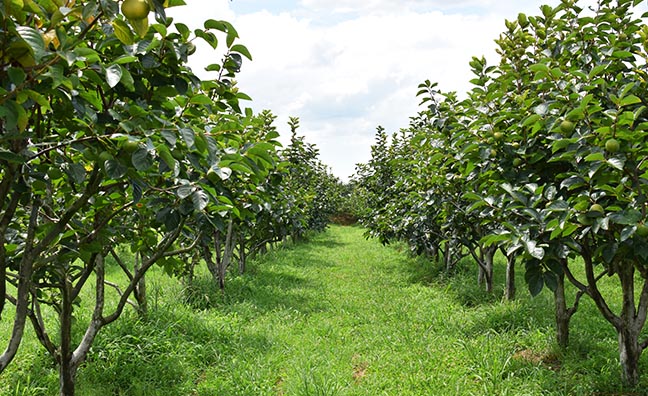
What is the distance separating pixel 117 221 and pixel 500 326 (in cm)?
414

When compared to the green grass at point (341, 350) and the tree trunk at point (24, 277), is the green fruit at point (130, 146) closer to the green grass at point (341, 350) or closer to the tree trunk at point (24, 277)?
the tree trunk at point (24, 277)

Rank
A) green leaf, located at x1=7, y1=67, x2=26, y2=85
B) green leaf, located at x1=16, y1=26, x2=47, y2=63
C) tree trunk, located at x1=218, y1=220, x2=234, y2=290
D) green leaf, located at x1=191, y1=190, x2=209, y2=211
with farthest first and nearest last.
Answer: tree trunk, located at x1=218, y1=220, x2=234, y2=290 < green leaf, located at x1=191, y1=190, x2=209, y2=211 < green leaf, located at x1=7, y1=67, x2=26, y2=85 < green leaf, located at x1=16, y1=26, x2=47, y2=63

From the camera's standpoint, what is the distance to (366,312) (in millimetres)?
6383

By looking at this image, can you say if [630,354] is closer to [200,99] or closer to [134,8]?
[200,99]

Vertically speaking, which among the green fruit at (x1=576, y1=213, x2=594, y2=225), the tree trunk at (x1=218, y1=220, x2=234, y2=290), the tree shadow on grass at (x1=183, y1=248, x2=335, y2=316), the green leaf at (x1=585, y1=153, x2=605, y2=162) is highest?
the green leaf at (x1=585, y1=153, x2=605, y2=162)

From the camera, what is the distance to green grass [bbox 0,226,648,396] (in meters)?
3.77

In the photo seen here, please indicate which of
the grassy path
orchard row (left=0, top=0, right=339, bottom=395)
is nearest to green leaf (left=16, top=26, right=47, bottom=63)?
orchard row (left=0, top=0, right=339, bottom=395)

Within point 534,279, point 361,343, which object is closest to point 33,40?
point 534,279

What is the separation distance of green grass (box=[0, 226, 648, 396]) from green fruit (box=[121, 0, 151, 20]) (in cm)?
312

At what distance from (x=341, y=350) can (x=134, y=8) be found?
14.1 feet

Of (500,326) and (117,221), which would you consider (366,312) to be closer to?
(500,326)

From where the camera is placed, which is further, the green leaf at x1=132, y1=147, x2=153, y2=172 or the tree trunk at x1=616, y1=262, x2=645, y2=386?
the tree trunk at x1=616, y1=262, x2=645, y2=386

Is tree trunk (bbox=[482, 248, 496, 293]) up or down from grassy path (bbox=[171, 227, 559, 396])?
up

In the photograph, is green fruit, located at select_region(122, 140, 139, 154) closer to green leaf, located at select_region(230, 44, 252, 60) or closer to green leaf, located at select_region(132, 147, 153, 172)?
green leaf, located at select_region(132, 147, 153, 172)
